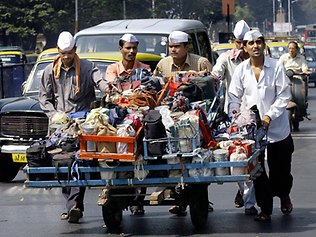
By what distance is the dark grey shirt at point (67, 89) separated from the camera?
11.5 metres

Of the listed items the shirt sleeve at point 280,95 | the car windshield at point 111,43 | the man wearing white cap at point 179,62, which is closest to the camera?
the shirt sleeve at point 280,95

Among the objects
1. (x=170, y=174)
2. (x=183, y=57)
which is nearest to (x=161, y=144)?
(x=170, y=174)

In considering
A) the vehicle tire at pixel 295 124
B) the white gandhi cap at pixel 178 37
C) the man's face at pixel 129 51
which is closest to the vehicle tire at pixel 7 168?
the man's face at pixel 129 51

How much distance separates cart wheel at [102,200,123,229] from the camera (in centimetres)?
1068

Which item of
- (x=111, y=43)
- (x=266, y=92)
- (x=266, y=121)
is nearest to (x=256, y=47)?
(x=266, y=92)

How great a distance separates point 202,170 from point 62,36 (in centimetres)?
249

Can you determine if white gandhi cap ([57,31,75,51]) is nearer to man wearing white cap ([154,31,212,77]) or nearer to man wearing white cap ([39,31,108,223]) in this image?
man wearing white cap ([39,31,108,223])

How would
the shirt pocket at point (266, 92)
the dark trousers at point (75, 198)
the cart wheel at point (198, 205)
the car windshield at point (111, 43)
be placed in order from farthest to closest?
the car windshield at point (111, 43), the dark trousers at point (75, 198), the shirt pocket at point (266, 92), the cart wheel at point (198, 205)

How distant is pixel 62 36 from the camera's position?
11.4 m

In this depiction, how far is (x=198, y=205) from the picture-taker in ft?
34.3

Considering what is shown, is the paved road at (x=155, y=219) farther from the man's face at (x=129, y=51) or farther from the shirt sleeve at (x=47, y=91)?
the man's face at (x=129, y=51)

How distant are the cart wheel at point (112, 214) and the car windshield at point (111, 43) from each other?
8.98 m

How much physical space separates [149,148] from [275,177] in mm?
2046

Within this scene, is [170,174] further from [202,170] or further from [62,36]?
[62,36]
